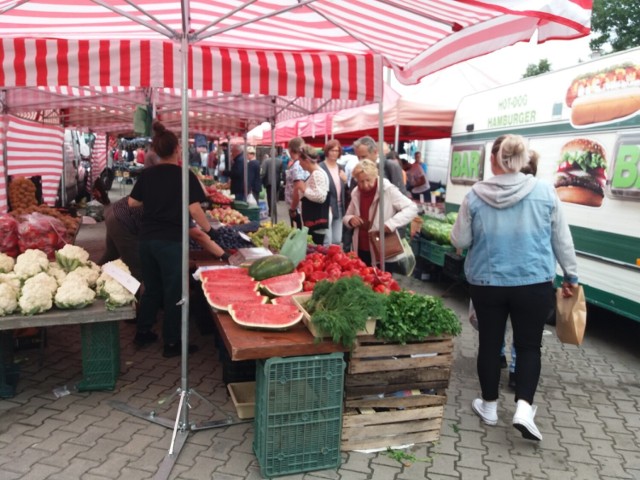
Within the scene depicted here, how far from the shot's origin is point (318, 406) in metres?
3.18

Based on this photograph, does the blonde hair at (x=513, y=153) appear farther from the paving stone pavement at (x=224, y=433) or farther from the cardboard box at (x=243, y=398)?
the cardboard box at (x=243, y=398)

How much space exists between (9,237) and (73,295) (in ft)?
5.58

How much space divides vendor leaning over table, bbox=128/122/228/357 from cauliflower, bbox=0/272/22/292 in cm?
106

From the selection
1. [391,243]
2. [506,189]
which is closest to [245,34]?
[391,243]

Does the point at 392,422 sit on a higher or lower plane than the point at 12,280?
lower

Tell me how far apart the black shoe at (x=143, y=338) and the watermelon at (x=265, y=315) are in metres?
2.20

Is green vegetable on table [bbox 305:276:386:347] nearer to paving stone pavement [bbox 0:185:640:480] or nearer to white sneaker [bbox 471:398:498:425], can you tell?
paving stone pavement [bbox 0:185:640:480]

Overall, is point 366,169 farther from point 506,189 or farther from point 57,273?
point 57,273

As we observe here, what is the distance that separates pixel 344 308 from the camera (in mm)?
3178

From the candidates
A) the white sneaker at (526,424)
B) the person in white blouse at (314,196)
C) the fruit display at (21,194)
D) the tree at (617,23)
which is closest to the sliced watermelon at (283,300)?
the white sneaker at (526,424)

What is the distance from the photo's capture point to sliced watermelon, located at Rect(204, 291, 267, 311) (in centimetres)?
361

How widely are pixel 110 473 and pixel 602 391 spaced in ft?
13.4

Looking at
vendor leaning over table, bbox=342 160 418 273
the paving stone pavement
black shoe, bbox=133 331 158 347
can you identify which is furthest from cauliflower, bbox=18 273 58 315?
vendor leaning over table, bbox=342 160 418 273

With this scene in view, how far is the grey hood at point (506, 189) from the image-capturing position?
11.5ft
